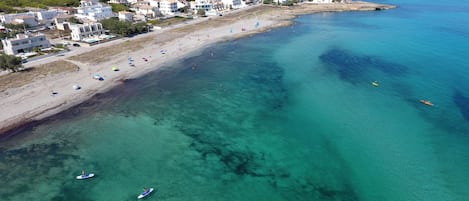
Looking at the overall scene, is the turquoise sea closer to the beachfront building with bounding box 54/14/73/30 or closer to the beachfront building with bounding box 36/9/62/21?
the beachfront building with bounding box 54/14/73/30

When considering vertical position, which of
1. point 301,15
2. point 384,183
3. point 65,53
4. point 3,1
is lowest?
point 384,183

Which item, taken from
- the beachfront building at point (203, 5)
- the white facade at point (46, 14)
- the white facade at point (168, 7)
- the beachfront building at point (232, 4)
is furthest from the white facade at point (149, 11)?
the beachfront building at point (232, 4)

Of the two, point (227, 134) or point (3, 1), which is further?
point (3, 1)

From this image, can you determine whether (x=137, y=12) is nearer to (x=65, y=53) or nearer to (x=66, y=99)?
(x=65, y=53)

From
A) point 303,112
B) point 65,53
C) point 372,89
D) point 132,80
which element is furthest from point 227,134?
point 65,53

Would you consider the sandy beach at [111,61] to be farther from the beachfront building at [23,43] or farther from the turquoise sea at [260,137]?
the beachfront building at [23,43]
